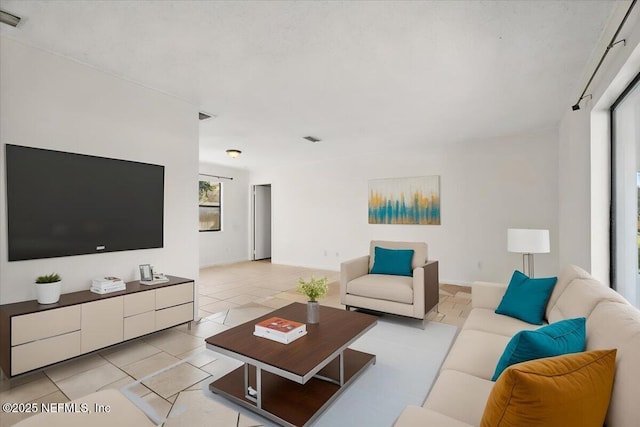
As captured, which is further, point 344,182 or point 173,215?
point 344,182

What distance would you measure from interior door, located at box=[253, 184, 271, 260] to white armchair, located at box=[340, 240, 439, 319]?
5120mm

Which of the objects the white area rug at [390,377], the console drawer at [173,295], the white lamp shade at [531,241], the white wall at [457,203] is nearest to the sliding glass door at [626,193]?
the white lamp shade at [531,241]

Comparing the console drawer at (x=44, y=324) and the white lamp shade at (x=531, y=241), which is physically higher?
the white lamp shade at (x=531, y=241)

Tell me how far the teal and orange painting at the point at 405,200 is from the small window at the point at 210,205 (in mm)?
3871

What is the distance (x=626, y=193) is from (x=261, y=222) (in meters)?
7.61

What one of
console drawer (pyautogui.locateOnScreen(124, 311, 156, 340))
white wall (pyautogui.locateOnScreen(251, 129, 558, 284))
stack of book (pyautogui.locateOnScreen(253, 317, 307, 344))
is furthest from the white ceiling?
console drawer (pyautogui.locateOnScreen(124, 311, 156, 340))


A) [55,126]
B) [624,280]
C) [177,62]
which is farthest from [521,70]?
[55,126]

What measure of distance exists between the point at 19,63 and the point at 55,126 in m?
0.50

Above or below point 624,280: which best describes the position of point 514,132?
above

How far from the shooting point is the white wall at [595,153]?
83.0 inches

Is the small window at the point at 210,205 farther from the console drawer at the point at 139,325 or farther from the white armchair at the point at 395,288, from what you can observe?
the white armchair at the point at 395,288

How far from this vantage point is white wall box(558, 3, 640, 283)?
2.11m

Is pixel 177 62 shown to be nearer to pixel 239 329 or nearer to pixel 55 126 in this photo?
pixel 55 126

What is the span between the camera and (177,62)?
277cm
